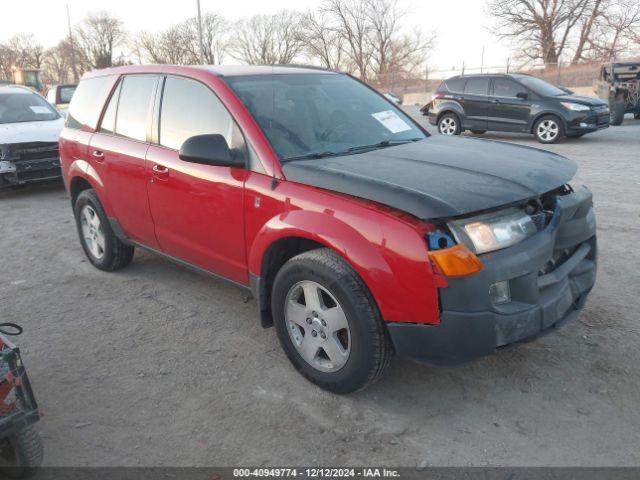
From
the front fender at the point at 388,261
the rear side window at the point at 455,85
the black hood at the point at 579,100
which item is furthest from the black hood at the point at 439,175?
the rear side window at the point at 455,85

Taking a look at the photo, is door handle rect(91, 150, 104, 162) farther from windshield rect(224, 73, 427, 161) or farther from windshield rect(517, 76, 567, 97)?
windshield rect(517, 76, 567, 97)

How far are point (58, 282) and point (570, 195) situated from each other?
4193mm

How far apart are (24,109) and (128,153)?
21.9 feet

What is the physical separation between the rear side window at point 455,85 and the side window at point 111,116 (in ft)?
37.3

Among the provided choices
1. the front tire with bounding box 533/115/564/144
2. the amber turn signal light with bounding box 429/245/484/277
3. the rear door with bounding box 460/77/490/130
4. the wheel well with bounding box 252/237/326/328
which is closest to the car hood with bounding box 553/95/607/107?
the front tire with bounding box 533/115/564/144

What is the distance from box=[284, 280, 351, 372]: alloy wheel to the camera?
288 centimetres

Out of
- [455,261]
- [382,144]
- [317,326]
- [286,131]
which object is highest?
[286,131]

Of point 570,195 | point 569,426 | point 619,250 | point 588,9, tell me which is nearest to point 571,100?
point 619,250

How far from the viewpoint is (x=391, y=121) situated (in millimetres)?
3992

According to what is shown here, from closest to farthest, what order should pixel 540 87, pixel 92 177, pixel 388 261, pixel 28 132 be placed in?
pixel 388 261 < pixel 92 177 < pixel 28 132 < pixel 540 87

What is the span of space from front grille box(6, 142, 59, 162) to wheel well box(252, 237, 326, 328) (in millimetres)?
6751

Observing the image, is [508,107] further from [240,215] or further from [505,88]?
[240,215]

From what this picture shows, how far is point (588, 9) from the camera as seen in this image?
4344 cm

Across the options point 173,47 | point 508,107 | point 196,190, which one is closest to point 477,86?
point 508,107
